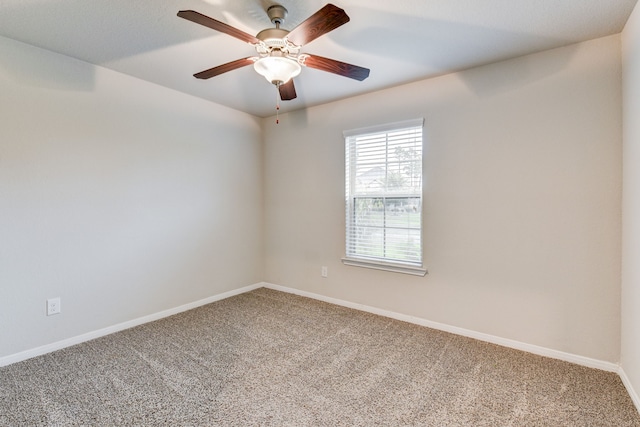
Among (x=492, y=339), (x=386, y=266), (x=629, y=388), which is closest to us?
(x=629, y=388)

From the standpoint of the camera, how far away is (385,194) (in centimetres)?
319

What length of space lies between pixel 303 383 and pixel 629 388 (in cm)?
204

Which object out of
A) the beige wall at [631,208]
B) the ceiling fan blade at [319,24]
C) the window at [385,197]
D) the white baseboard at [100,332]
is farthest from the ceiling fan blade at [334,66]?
the white baseboard at [100,332]

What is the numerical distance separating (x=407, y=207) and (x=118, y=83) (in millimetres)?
2958

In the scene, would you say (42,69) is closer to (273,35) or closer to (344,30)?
(273,35)

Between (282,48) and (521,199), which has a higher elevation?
(282,48)

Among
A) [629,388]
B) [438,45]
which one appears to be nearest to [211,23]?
[438,45]

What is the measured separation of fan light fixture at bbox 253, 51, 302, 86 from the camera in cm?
183

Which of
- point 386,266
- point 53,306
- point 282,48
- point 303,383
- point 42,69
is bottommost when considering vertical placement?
point 303,383

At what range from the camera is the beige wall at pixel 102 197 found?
2289 millimetres

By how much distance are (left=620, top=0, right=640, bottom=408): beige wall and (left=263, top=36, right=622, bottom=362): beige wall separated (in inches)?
3.5

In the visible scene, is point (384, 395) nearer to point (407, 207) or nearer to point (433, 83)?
point (407, 207)

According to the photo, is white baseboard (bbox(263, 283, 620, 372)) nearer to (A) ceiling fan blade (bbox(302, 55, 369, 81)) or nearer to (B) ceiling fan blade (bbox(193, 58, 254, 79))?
Answer: (A) ceiling fan blade (bbox(302, 55, 369, 81))

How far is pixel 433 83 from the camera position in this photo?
9.36ft
